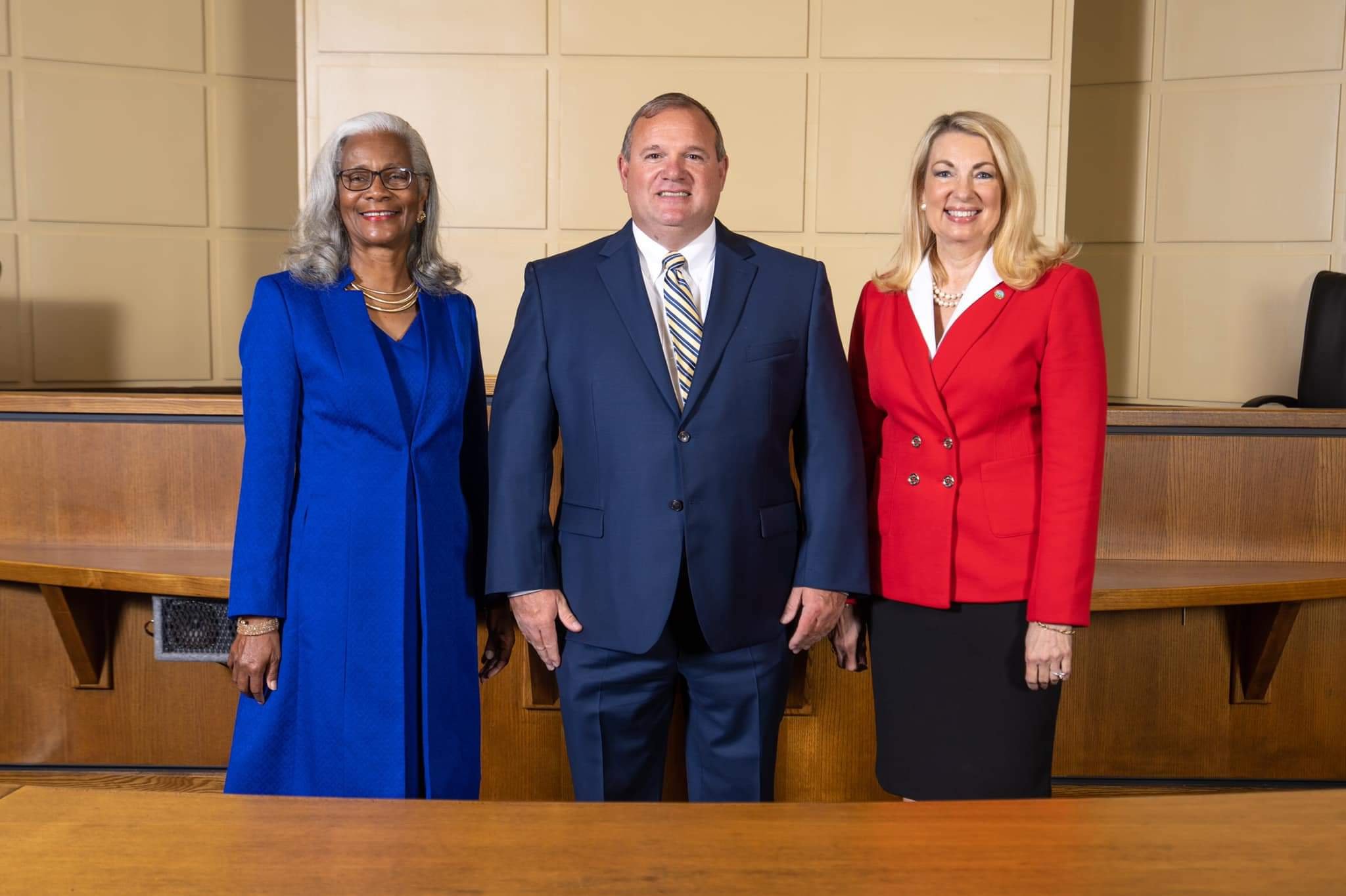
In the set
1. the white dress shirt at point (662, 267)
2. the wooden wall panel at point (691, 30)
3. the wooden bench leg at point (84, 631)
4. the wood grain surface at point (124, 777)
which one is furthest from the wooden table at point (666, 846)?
the wooden wall panel at point (691, 30)

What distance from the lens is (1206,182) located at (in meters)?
5.55

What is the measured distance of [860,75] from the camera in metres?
4.86

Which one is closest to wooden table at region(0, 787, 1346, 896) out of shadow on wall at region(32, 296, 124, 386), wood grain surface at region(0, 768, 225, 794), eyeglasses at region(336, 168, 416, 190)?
eyeglasses at region(336, 168, 416, 190)

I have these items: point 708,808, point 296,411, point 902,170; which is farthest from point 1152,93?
point 708,808

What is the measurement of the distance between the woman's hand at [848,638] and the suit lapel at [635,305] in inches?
20.0

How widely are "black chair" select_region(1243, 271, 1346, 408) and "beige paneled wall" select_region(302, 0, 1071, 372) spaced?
1085 millimetres

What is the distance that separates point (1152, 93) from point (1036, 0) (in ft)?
3.97

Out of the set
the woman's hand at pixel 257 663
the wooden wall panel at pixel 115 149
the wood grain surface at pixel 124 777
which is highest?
the wooden wall panel at pixel 115 149

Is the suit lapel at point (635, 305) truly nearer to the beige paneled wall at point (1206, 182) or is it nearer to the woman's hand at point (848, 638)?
the woman's hand at point (848, 638)

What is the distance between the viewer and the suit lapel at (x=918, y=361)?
196 cm

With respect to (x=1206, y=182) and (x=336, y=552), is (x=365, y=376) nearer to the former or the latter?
(x=336, y=552)

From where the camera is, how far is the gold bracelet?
75.1 inches

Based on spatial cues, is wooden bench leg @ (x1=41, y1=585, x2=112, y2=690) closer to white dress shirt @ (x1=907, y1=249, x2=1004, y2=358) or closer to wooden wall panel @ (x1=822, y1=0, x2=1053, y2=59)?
white dress shirt @ (x1=907, y1=249, x2=1004, y2=358)

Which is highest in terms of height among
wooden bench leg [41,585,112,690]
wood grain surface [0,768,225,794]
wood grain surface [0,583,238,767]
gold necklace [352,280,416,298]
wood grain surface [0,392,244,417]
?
gold necklace [352,280,416,298]
